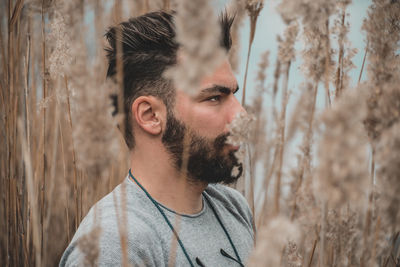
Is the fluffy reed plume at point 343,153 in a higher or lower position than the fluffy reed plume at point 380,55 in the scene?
lower

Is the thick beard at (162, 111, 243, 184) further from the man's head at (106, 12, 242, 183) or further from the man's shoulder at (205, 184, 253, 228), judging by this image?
the man's shoulder at (205, 184, 253, 228)

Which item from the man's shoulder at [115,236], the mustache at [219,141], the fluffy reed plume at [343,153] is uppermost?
the fluffy reed plume at [343,153]

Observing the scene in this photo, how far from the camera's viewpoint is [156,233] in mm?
1013

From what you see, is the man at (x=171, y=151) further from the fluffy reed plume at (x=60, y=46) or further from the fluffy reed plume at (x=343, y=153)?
the fluffy reed plume at (x=343, y=153)

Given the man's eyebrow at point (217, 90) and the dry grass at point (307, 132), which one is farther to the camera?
the man's eyebrow at point (217, 90)

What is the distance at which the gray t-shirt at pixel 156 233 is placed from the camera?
34.4 inches

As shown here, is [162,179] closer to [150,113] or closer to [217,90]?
[150,113]

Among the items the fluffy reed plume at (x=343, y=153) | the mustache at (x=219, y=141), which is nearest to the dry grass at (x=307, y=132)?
the fluffy reed plume at (x=343, y=153)

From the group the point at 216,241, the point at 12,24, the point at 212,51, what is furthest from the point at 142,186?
the point at 212,51

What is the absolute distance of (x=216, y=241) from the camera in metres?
1.19

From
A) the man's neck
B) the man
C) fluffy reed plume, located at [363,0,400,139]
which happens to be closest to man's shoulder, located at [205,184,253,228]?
the man

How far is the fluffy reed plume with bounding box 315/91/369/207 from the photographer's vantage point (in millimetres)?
410

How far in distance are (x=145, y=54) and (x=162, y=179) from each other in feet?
1.40

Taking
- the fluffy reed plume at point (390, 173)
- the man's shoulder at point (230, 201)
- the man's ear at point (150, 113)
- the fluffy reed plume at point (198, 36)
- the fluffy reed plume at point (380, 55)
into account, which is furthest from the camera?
the man's shoulder at point (230, 201)
